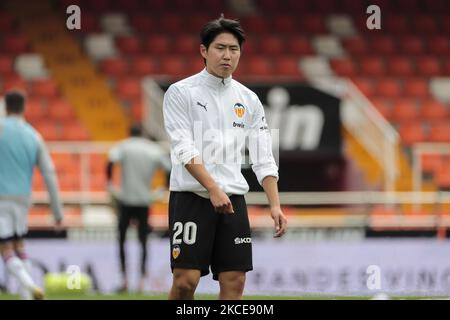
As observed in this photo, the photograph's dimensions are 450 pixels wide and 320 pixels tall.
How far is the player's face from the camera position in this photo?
590 centimetres

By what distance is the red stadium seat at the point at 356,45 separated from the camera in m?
21.8

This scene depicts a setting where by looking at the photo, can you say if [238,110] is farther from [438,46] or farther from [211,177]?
[438,46]

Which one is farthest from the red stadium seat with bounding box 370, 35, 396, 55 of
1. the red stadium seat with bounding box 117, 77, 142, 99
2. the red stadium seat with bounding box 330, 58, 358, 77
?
the red stadium seat with bounding box 117, 77, 142, 99

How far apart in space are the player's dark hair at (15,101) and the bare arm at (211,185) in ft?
11.2

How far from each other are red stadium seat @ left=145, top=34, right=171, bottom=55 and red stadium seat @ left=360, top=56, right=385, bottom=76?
3.54m

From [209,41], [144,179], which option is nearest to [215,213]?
[209,41]

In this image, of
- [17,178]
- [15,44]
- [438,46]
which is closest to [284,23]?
[438,46]

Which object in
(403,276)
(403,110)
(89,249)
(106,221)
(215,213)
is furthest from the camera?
(403,110)

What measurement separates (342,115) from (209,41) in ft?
42.6

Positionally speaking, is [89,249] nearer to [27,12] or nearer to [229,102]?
[229,102]

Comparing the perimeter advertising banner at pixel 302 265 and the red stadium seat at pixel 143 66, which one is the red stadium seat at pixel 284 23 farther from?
the perimeter advertising banner at pixel 302 265

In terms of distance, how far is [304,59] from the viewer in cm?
2166

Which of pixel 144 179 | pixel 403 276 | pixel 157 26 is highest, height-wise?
pixel 157 26

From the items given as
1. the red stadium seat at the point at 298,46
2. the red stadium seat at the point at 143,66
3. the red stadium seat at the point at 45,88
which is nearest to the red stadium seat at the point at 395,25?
the red stadium seat at the point at 298,46
